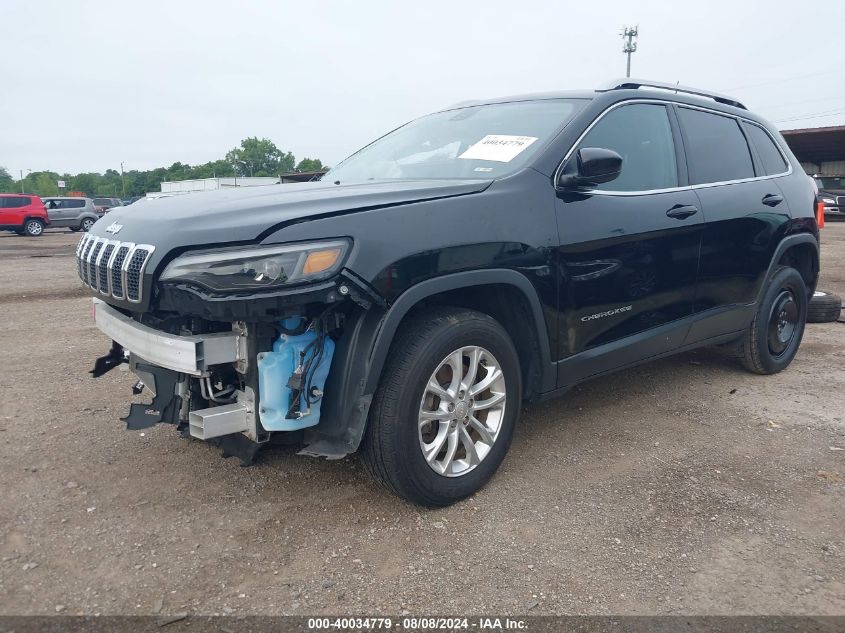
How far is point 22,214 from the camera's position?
25.8 m

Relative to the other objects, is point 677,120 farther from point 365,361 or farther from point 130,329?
point 130,329

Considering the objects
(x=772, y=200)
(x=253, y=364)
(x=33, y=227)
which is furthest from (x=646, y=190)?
(x=33, y=227)

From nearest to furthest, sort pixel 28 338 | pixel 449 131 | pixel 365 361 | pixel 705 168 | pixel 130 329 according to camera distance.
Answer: pixel 365 361 < pixel 130 329 < pixel 449 131 < pixel 705 168 < pixel 28 338

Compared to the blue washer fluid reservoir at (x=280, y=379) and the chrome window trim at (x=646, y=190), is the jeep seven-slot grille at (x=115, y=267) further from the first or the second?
the chrome window trim at (x=646, y=190)

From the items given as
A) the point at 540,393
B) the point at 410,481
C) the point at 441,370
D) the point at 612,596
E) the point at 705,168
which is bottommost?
the point at 612,596

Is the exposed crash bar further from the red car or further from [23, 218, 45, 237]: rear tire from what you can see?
[23, 218, 45, 237]: rear tire

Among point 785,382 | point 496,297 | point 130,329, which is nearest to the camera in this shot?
point 130,329

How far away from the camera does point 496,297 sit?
3.09 meters

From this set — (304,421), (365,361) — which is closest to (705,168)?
(365,361)

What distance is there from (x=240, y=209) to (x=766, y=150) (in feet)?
12.9

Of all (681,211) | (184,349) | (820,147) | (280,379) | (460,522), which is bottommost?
(460,522)

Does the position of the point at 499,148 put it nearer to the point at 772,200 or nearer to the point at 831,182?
the point at 772,200

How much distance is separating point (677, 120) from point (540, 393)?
1980mm

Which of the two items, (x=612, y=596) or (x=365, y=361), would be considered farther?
(x=365, y=361)
